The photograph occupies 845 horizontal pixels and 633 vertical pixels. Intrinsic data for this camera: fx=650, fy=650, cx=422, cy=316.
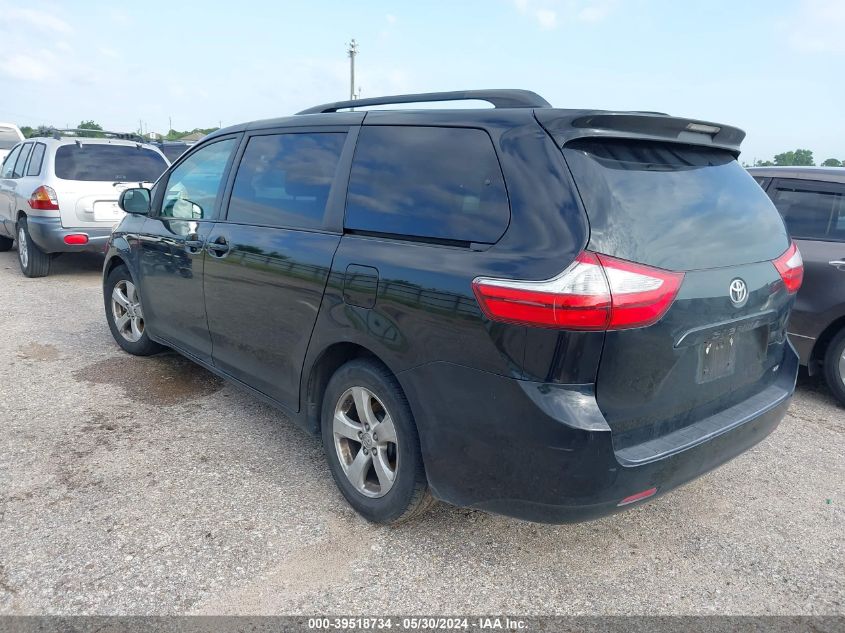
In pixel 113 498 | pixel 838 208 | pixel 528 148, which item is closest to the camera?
pixel 528 148

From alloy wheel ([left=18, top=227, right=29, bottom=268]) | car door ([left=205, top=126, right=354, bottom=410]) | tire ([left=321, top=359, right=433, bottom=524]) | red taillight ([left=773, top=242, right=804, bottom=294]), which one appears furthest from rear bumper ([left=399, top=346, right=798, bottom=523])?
alloy wheel ([left=18, top=227, right=29, bottom=268])

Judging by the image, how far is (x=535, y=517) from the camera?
2.33 meters

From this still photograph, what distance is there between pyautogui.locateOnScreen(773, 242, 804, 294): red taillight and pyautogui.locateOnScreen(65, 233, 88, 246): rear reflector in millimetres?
7645

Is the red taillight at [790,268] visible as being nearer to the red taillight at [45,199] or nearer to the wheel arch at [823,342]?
the wheel arch at [823,342]

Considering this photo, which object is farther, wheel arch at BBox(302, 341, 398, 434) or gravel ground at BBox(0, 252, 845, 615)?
wheel arch at BBox(302, 341, 398, 434)

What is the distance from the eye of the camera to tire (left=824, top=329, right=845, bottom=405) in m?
4.47

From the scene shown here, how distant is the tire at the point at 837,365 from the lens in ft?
14.7

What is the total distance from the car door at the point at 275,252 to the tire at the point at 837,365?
3639 millimetres

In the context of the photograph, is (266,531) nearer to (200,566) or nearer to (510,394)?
(200,566)

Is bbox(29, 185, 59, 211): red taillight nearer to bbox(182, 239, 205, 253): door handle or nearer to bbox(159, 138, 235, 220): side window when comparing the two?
bbox(159, 138, 235, 220): side window

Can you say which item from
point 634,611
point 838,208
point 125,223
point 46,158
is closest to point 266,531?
point 634,611

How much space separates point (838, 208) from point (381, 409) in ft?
12.5

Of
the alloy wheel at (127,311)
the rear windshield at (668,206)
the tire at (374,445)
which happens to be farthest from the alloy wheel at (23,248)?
the rear windshield at (668,206)

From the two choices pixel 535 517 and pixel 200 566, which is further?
pixel 200 566
